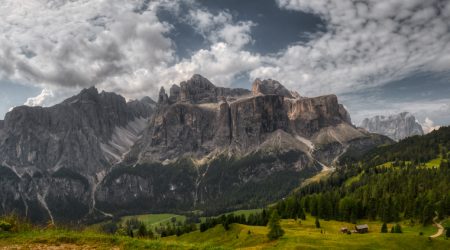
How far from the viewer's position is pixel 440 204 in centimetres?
15200

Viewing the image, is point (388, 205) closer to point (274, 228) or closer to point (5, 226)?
point (274, 228)

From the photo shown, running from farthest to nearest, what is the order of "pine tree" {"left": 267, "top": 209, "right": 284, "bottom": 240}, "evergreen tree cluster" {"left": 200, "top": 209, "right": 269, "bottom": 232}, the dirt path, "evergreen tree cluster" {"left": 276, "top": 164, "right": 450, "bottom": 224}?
"evergreen tree cluster" {"left": 276, "top": 164, "right": 450, "bottom": 224} → "evergreen tree cluster" {"left": 200, "top": 209, "right": 269, "bottom": 232} → the dirt path → "pine tree" {"left": 267, "top": 209, "right": 284, "bottom": 240}

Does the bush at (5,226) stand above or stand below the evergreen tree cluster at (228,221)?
above

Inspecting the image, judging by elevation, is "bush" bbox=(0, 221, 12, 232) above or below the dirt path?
above

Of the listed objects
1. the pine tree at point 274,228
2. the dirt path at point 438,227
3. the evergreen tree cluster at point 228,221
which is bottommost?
the dirt path at point 438,227

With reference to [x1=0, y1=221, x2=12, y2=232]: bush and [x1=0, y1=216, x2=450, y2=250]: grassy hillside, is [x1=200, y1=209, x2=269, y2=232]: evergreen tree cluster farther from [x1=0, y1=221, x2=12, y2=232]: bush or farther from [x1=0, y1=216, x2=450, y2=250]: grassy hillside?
[x1=0, y1=221, x2=12, y2=232]: bush

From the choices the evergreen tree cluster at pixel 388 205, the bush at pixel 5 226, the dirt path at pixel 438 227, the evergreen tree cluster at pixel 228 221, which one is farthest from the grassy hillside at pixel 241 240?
the evergreen tree cluster at pixel 388 205

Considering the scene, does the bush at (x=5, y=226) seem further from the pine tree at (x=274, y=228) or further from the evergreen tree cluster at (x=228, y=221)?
the evergreen tree cluster at (x=228, y=221)

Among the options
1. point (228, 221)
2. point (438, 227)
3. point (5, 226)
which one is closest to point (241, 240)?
point (228, 221)

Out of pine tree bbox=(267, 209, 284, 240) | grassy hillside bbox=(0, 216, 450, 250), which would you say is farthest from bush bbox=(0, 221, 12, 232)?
pine tree bbox=(267, 209, 284, 240)

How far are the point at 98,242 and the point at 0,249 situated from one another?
748 cm

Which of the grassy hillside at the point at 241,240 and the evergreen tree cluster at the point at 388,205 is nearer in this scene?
the grassy hillside at the point at 241,240

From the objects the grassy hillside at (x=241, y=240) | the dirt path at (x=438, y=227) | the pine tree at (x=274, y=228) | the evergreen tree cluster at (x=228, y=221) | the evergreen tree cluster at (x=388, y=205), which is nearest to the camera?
the grassy hillside at (x=241, y=240)

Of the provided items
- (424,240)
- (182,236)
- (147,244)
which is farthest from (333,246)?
(182,236)
